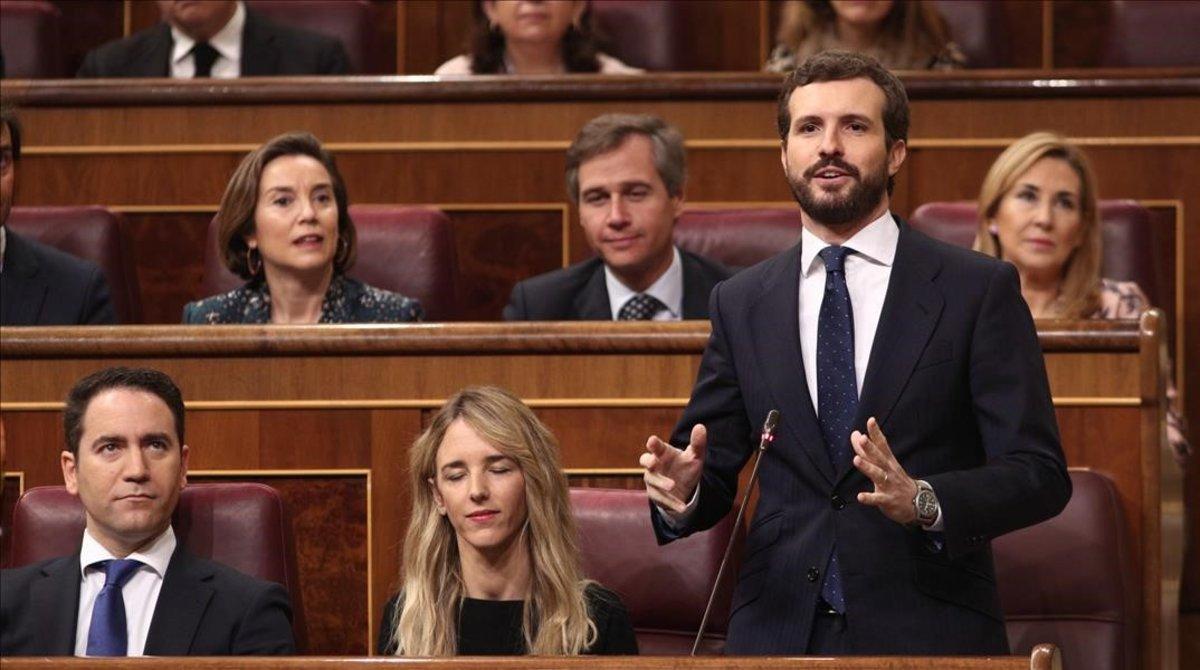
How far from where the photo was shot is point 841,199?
1.22 metres

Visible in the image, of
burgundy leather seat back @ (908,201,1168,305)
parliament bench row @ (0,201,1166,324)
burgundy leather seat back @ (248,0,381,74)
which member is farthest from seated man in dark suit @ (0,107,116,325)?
burgundy leather seat back @ (908,201,1168,305)

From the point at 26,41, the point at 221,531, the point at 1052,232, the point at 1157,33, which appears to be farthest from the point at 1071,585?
the point at 26,41

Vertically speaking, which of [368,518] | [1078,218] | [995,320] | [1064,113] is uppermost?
[1064,113]

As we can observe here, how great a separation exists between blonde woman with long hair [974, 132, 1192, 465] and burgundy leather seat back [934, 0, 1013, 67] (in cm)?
53

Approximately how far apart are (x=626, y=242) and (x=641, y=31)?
0.70 meters

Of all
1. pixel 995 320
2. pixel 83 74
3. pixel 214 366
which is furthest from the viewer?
pixel 83 74

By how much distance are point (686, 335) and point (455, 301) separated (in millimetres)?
468

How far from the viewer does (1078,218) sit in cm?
193

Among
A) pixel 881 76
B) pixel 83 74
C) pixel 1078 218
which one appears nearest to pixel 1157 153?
pixel 1078 218

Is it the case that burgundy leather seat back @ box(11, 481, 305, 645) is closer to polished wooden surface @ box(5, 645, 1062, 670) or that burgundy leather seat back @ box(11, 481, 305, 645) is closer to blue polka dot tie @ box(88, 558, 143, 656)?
blue polka dot tie @ box(88, 558, 143, 656)

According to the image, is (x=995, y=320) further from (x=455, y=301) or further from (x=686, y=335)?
(x=455, y=301)

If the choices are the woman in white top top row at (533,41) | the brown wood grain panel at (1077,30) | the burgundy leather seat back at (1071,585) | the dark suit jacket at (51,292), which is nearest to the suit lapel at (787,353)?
the burgundy leather seat back at (1071,585)

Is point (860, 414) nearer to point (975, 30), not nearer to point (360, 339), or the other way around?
point (360, 339)

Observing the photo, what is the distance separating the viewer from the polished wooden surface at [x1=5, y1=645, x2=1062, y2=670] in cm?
99
